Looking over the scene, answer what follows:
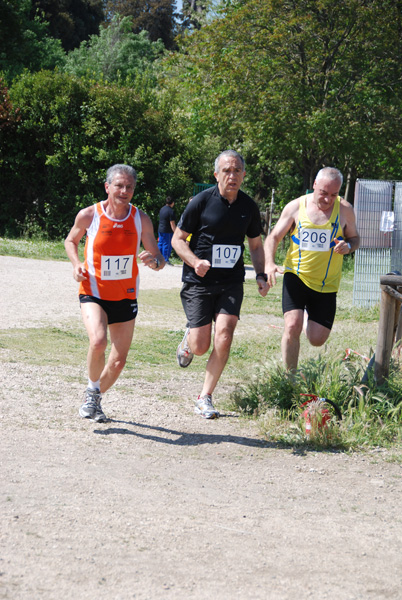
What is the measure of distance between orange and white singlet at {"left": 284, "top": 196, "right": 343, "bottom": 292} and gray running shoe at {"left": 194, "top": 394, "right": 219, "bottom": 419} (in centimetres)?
137

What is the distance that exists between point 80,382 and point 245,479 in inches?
106

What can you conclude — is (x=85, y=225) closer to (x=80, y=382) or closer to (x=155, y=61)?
(x=80, y=382)

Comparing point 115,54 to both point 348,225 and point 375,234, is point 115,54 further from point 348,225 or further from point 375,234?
point 348,225

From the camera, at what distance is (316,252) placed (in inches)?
253

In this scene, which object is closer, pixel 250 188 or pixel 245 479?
pixel 245 479

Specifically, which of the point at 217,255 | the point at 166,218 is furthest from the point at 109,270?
the point at 166,218

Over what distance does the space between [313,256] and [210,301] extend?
3.53 feet

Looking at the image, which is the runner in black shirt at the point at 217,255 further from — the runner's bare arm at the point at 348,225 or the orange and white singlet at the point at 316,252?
the runner's bare arm at the point at 348,225

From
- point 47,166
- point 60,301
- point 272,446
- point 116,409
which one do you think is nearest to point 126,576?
point 272,446

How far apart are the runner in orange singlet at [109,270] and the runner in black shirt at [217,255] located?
455mm

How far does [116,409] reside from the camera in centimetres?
607

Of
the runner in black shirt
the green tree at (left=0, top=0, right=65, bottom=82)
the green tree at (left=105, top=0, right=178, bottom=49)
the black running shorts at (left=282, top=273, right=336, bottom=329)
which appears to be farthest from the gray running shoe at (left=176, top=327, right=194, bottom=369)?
the green tree at (left=105, top=0, right=178, bottom=49)

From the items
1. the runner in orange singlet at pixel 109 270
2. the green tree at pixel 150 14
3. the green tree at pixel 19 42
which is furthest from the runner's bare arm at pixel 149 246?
the green tree at pixel 150 14

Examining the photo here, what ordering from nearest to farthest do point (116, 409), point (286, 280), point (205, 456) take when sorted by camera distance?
point (205, 456) → point (116, 409) → point (286, 280)
